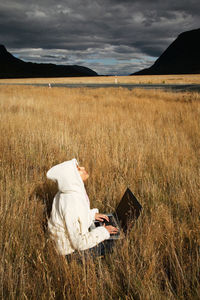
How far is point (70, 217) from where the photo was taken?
160 centimetres

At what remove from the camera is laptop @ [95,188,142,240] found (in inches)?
75.9

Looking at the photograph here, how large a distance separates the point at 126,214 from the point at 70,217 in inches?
25.8

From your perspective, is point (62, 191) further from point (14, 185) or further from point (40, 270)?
point (14, 185)

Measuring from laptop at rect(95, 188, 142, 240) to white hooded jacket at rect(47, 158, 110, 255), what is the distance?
11.9 inches

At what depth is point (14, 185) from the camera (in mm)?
2811

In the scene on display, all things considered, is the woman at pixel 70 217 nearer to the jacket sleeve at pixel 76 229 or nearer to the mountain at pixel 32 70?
the jacket sleeve at pixel 76 229

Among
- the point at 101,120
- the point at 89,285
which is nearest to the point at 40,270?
the point at 89,285

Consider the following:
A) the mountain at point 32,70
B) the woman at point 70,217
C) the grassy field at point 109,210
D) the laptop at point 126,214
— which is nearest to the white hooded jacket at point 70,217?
the woman at point 70,217

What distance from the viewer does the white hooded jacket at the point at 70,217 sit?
5.26 feet

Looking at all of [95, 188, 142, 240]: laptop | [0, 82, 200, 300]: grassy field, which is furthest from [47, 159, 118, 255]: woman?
[95, 188, 142, 240]: laptop

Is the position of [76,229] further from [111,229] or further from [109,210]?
[109,210]

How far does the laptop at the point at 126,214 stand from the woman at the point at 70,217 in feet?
0.93

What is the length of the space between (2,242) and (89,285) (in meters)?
0.81

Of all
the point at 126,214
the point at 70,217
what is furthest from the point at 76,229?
the point at 126,214
